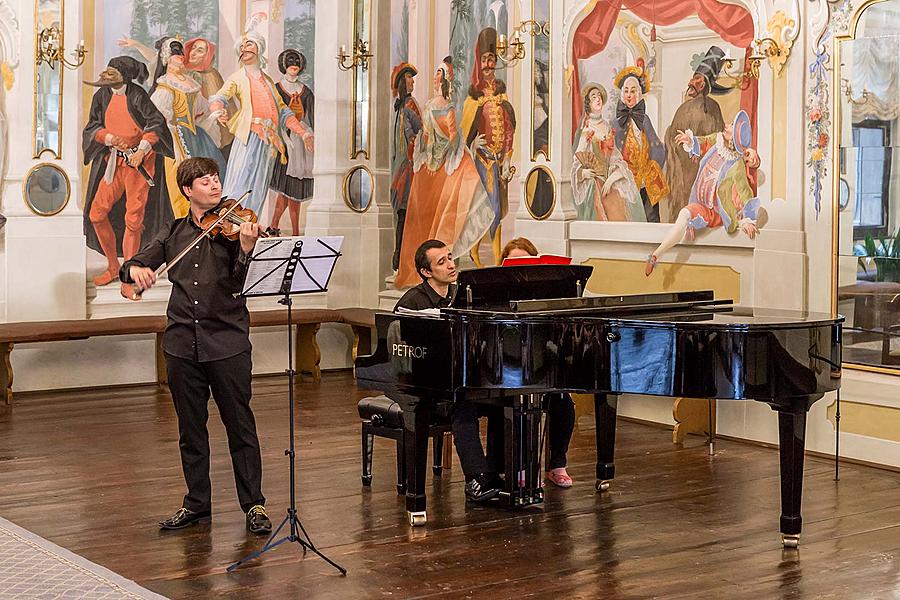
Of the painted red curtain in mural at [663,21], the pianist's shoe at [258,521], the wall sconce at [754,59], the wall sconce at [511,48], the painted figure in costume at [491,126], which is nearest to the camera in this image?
the pianist's shoe at [258,521]

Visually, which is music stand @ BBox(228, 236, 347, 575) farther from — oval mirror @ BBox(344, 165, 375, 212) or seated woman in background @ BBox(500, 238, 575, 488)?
oval mirror @ BBox(344, 165, 375, 212)

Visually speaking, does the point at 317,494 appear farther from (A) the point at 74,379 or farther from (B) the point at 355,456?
(A) the point at 74,379

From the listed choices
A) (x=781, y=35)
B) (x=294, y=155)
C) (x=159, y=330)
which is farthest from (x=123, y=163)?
(x=781, y=35)

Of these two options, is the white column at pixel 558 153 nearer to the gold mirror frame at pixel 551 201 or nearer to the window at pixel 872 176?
the gold mirror frame at pixel 551 201

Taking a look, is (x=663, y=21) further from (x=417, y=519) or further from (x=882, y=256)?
(x=417, y=519)

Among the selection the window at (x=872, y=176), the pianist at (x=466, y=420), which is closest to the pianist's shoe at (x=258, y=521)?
the pianist at (x=466, y=420)

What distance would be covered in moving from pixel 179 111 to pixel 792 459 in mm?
6453

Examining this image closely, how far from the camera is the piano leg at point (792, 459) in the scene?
17.1ft

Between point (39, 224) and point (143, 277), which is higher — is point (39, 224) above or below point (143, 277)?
above

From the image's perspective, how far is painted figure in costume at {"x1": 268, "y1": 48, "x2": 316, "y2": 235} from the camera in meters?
10.9

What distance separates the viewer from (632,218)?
28.4ft

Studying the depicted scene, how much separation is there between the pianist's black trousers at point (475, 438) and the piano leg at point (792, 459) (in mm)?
1385

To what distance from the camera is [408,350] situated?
5.54 metres

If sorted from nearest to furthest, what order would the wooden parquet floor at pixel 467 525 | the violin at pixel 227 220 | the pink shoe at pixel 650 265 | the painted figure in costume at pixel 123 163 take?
the wooden parquet floor at pixel 467 525 → the violin at pixel 227 220 → the pink shoe at pixel 650 265 → the painted figure in costume at pixel 123 163
